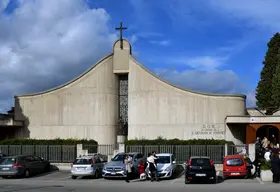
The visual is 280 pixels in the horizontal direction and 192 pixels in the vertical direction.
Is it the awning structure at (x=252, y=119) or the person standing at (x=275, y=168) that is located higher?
the awning structure at (x=252, y=119)

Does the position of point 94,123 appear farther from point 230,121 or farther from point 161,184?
point 161,184

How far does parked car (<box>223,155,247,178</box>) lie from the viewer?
78.6 ft

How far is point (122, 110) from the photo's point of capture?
41.5m

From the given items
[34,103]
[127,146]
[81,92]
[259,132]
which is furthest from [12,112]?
[259,132]

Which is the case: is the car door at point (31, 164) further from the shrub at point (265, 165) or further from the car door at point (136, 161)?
the shrub at point (265, 165)

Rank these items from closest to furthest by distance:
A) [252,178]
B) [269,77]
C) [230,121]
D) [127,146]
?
[252,178]
[127,146]
[230,121]
[269,77]

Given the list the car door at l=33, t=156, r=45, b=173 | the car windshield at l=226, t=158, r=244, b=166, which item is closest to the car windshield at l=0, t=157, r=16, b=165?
the car door at l=33, t=156, r=45, b=173

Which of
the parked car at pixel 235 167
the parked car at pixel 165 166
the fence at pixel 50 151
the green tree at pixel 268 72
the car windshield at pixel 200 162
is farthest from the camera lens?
the green tree at pixel 268 72

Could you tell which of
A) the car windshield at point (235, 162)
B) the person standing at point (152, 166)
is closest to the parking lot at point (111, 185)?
the person standing at point (152, 166)

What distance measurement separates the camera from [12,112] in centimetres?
4484

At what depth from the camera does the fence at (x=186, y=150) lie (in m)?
30.3

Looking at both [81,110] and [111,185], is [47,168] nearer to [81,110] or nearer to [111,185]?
[111,185]

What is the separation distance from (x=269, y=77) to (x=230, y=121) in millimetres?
Answer: 28142

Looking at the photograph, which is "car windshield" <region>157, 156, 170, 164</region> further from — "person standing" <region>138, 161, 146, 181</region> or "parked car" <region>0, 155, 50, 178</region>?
"parked car" <region>0, 155, 50, 178</region>
